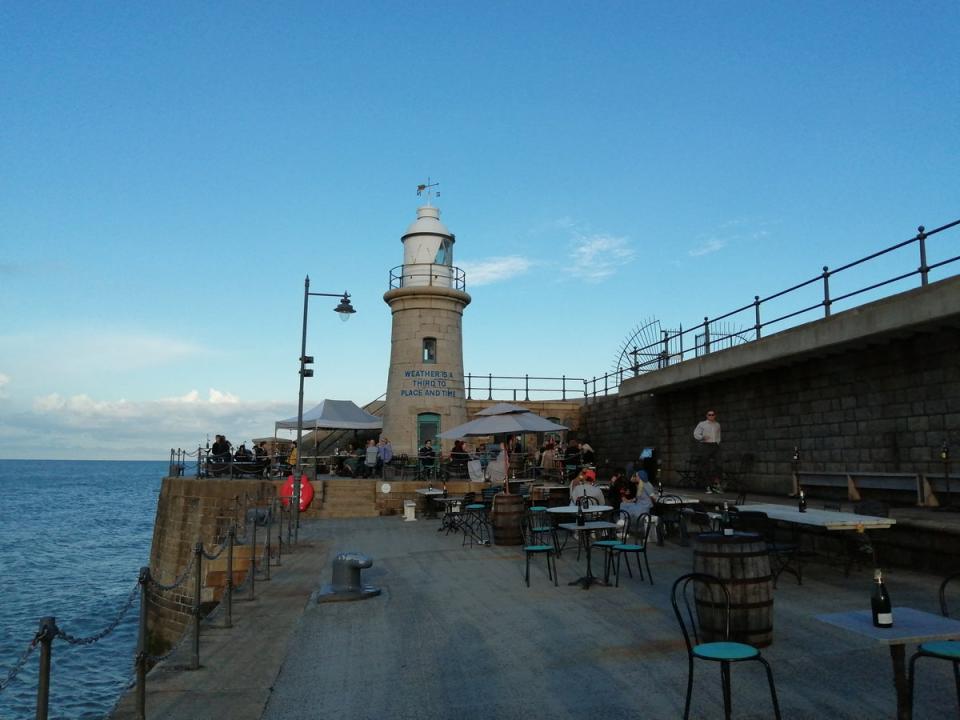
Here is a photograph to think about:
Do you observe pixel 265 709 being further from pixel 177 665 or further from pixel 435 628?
pixel 435 628

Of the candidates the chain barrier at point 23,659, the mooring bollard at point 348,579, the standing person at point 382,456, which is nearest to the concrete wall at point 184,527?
the standing person at point 382,456

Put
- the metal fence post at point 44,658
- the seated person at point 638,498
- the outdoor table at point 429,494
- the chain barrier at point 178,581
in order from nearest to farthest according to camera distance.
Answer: the metal fence post at point 44,658
the chain barrier at point 178,581
the seated person at point 638,498
the outdoor table at point 429,494

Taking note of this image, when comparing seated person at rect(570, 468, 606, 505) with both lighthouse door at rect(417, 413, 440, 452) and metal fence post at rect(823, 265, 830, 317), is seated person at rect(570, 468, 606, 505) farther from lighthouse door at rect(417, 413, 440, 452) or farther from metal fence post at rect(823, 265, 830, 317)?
lighthouse door at rect(417, 413, 440, 452)

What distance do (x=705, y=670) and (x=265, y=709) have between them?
323 cm

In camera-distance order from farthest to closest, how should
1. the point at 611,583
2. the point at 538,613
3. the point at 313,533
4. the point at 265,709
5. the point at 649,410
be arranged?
the point at 649,410 → the point at 313,533 → the point at 611,583 → the point at 538,613 → the point at 265,709

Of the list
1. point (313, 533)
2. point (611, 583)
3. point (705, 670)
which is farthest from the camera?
point (313, 533)

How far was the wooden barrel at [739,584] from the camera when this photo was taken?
5.86 m

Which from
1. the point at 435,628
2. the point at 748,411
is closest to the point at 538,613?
the point at 435,628

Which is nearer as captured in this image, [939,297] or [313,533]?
[939,297]

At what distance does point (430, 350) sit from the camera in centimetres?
2661

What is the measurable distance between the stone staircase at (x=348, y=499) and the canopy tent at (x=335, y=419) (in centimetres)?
410

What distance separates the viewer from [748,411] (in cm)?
1698

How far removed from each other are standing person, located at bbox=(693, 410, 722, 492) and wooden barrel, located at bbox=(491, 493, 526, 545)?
17.2ft

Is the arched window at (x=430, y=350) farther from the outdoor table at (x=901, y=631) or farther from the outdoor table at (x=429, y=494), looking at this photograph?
the outdoor table at (x=901, y=631)
